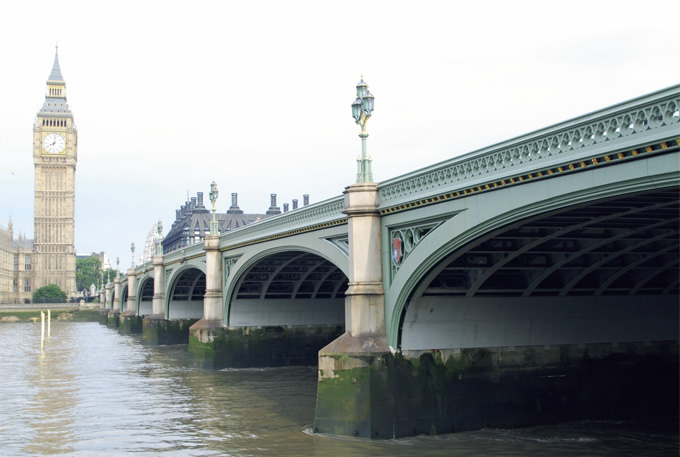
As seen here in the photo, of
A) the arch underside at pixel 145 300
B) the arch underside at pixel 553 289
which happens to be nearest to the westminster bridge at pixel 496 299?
the arch underside at pixel 553 289

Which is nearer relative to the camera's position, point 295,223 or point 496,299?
point 496,299

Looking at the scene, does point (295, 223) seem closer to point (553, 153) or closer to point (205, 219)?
point (553, 153)

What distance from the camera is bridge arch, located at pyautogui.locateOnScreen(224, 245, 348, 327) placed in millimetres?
34500

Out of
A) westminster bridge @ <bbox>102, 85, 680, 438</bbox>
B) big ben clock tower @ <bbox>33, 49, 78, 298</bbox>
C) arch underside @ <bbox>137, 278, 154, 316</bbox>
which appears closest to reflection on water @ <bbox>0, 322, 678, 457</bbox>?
westminster bridge @ <bbox>102, 85, 680, 438</bbox>

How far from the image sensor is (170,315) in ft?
179

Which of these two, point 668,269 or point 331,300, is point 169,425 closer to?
point 668,269

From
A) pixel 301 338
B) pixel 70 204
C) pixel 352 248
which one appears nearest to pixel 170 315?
pixel 301 338

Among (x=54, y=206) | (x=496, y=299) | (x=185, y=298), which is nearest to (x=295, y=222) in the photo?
(x=496, y=299)

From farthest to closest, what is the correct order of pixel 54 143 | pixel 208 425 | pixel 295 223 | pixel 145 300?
pixel 54 143
pixel 145 300
pixel 295 223
pixel 208 425

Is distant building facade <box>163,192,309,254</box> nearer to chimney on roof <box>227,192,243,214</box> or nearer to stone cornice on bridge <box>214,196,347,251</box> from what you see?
chimney on roof <box>227,192,243,214</box>

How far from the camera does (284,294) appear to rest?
124 feet

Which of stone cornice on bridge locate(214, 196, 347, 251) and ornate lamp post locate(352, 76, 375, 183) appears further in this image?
stone cornice on bridge locate(214, 196, 347, 251)

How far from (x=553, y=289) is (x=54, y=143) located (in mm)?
147647

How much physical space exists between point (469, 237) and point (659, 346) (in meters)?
8.42
